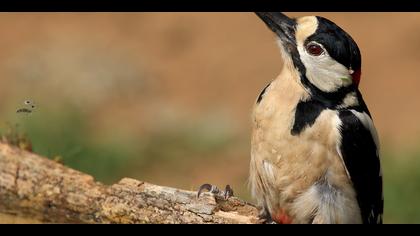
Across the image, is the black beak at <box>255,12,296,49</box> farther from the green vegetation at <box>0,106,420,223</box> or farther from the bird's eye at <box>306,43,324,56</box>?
the green vegetation at <box>0,106,420,223</box>

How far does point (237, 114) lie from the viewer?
8844mm

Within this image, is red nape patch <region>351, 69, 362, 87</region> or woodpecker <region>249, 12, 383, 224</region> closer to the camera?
woodpecker <region>249, 12, 383, 224</region>

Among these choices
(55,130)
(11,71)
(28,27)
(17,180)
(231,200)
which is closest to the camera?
(17,180)

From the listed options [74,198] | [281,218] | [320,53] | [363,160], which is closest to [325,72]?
[320,53]

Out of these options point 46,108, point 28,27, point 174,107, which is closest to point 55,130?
point 46,108

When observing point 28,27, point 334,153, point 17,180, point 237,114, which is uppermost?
point 28,27

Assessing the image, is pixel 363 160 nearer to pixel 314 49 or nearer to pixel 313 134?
pixel 313 134

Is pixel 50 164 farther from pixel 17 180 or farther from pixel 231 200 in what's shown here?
→ pixel 231 200

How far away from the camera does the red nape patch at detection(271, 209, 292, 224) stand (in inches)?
194

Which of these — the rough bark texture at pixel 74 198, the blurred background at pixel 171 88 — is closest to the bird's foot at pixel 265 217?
the rough bark texture at pixel 74 198

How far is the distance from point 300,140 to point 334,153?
0.19 meters

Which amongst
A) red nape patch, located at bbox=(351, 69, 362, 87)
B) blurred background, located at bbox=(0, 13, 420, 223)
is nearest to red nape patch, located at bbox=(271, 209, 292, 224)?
red nape patch, located at bbox=(351, 69, 362, 87)

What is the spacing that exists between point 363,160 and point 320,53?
0.57 meters

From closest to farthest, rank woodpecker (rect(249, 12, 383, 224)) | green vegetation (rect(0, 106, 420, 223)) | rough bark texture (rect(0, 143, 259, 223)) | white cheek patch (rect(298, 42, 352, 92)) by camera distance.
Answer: rough bark texture (rect(0, 143, 259, 223))
woodpecker (rect(249, 12, 383, 224))
white cheek patch (rect(298, 42, 352, 92))
green vegetation (rect(0, 106, 420, 223))
